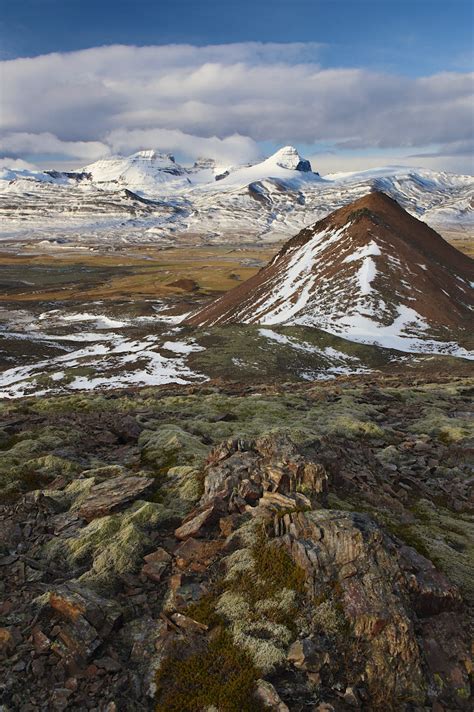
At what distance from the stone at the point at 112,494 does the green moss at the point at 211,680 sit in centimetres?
534

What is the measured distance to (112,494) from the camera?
13.9 m

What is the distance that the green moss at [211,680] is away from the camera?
769cm

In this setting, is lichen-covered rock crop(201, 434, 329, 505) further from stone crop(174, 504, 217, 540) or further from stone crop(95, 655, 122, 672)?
stone crop(95, 655, 122, 672)

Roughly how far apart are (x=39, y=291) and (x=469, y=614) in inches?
7027

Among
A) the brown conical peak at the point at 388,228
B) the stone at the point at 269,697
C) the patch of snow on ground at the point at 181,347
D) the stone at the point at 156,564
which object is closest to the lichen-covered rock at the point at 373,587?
the stone at the point at 269,697

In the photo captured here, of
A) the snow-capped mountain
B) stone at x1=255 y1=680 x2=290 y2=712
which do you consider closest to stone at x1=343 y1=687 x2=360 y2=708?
stone at x1=255 y1=680 x2=290 y2=712

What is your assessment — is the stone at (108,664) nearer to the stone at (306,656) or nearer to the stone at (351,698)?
the stone at (306,656)

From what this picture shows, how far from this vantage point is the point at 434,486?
17.1m

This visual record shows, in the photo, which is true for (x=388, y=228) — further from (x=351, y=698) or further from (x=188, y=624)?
(x=351, y=698)

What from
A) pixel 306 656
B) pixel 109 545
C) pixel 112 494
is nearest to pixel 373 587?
pixel 306 656

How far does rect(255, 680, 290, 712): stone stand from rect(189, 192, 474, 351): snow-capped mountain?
5910 cm

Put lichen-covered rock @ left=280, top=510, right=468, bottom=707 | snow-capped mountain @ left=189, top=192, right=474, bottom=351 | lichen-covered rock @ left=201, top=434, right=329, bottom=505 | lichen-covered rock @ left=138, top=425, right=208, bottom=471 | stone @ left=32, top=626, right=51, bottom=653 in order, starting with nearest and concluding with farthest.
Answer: lichen-covered rock @ left=280, top=510, right=468, bottom=707
stone @ left=32, top=626, right=51, bottom=653
lichen-covered rock @ left=201, top=434, right=329, bottom=505
lichen-covered rock @ left=138, top=425, right=208, bottom=471
snow-capped mountain @ left=189, top=192, right=474, bottom=351

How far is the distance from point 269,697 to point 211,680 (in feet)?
3.34

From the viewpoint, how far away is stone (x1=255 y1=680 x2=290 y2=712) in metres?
7.49
